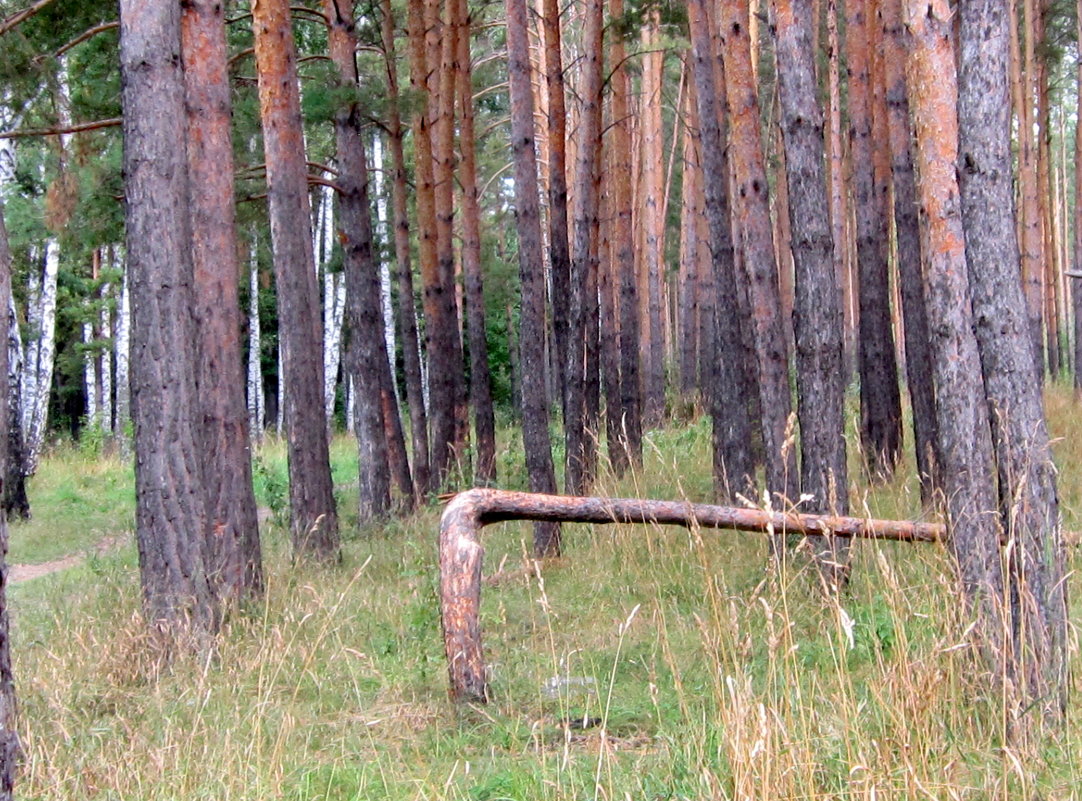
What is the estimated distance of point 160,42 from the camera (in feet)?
20.3

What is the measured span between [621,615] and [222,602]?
235cm

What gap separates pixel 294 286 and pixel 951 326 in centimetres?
645

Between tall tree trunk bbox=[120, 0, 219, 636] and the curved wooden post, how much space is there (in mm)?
1922

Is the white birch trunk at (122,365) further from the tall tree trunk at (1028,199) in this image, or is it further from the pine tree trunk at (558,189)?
the tall tree trunk at (1028,199)

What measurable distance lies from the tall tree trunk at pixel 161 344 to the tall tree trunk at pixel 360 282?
15.6ft

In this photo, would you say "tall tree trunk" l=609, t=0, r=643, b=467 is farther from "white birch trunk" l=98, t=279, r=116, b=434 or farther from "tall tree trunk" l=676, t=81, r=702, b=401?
"white birch trunk" l=98, t=279, r=116, b=434

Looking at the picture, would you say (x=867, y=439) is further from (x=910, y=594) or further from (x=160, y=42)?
(x=160, y=42)

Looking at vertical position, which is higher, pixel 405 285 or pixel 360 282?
pixel 405 285

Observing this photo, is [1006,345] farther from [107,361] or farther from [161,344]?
[107,361]

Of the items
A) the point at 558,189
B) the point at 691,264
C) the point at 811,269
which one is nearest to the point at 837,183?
the point at 691,264

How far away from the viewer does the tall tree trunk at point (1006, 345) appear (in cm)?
389

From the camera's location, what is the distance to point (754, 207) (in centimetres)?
779

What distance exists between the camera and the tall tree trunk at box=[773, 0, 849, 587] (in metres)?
6.55

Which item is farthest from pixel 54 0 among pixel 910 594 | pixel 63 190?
pixel 910 594
